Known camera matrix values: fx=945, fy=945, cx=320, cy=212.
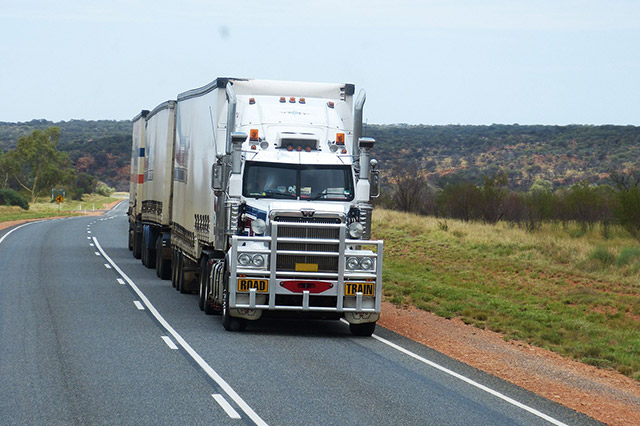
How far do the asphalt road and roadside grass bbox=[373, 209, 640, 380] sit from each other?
368 centimetres

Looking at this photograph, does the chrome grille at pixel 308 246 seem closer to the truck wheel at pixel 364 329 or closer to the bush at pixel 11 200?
the truck wheel at pixel 364 329

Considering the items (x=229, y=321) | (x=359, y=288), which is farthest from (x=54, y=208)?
(x=359, y=288)

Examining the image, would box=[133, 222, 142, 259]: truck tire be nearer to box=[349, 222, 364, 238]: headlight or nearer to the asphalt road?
the asphalt road

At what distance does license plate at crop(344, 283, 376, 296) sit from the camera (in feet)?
47.8

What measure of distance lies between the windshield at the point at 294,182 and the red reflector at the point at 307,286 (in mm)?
1630

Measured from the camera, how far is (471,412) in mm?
9609

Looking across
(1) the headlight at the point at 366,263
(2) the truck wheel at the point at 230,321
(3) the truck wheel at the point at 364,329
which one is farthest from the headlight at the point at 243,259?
(3) the truck wheel at the point at 364,329

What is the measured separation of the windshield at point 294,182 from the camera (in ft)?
50.7

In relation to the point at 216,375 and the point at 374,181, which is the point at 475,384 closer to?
the point at 216,375

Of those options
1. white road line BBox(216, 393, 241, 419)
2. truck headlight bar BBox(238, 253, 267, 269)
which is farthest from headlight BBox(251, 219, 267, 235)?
white road line BBox(216, 393, 241, 419)

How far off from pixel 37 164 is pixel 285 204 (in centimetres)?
10659

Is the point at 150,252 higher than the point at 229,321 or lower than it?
lower

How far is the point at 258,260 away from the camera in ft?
47.4

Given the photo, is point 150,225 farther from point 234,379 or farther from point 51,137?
point 51,137
